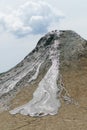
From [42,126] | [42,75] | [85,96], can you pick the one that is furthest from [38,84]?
[42,126]

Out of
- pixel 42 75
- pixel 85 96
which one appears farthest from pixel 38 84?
pixel 85 96

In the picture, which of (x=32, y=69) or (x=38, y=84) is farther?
(x=32, y=69)

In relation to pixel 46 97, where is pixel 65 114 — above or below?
below

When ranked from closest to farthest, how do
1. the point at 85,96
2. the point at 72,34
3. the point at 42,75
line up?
the point at 85,96 < the point at 42,75 < the point at 72,34

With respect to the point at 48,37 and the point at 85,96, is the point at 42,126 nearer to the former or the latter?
the point at 85,96

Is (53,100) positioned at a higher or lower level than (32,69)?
lower

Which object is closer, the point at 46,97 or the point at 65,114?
the point at 65,114

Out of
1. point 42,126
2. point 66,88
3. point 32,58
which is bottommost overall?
point 42,126

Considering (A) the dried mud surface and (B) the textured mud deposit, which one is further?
(B) the textured mud deposit

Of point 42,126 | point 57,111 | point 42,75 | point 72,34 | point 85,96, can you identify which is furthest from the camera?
point 72,34

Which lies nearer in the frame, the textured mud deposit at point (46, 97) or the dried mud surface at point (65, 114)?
the dried mud surface at point (65, 114)
